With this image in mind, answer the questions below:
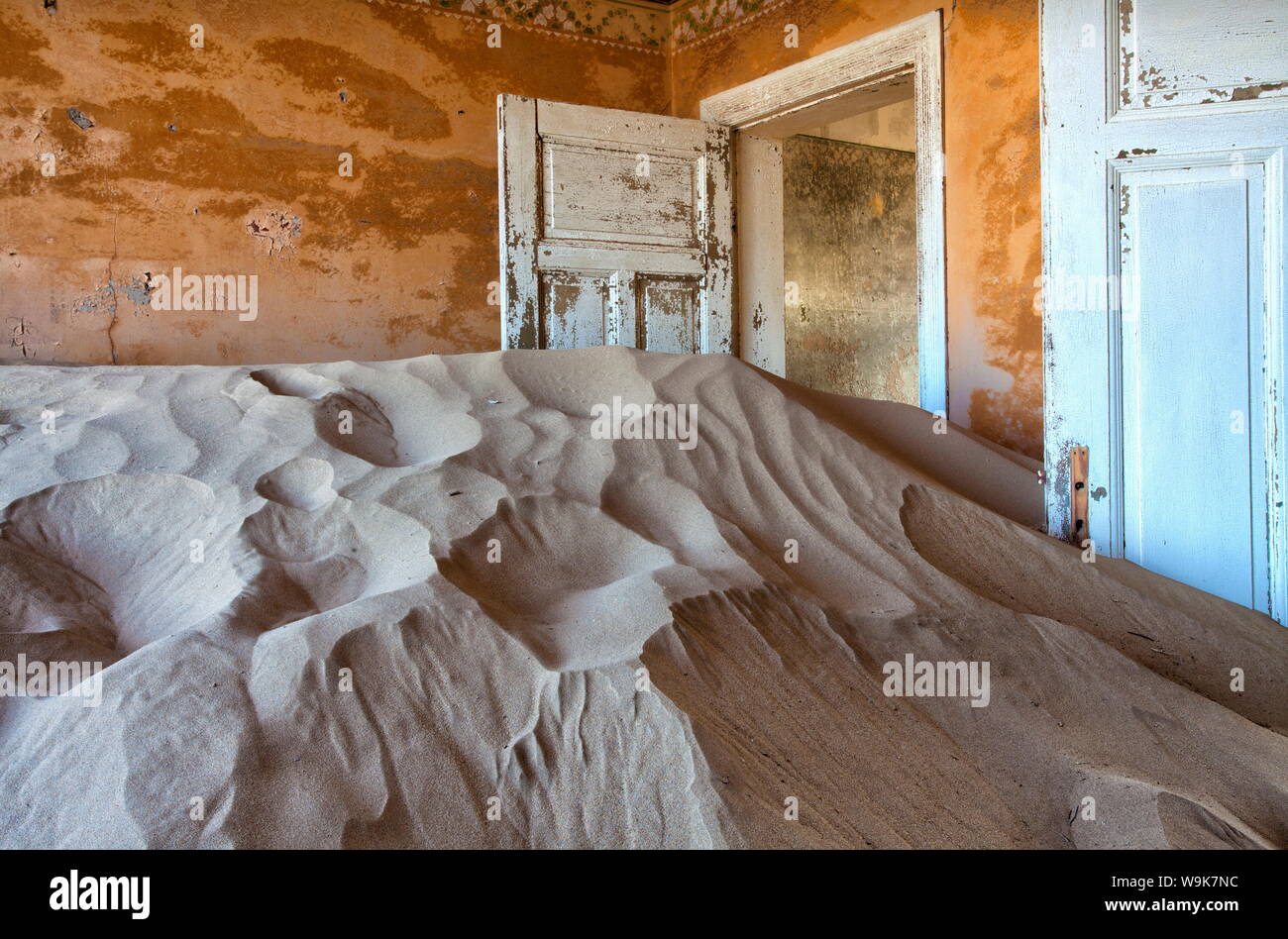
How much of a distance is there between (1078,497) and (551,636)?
60.3 inches

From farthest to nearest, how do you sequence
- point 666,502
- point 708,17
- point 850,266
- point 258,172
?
point 850,266
point 708,17
point 258,172
point 666,502

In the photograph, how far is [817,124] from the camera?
5145 millimetres

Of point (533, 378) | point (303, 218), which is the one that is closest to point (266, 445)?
point (533, 378)

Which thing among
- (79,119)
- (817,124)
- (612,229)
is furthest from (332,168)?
(817,124)

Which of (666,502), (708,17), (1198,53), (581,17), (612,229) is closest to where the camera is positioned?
(666,502)

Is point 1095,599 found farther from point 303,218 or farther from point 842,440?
point 303,218

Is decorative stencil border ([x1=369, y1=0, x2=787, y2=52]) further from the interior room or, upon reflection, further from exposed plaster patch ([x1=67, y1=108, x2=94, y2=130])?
exposed plaster patch ([x1=67, y1=108, x2=94, y2=130])

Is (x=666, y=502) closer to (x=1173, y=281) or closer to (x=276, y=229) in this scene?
→ (x=1173, y=281)

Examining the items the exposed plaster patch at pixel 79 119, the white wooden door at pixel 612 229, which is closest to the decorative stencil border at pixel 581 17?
the white wooden door at pixel 612 229

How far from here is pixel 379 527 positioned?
1682 mm

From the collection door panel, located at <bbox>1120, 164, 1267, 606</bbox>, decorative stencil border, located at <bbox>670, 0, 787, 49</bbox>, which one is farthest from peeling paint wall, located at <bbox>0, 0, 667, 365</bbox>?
door panel, located at <bbox>1120, 164, 1267, 606</bbox>

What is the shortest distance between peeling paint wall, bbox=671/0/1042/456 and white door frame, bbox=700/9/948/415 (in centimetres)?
6
